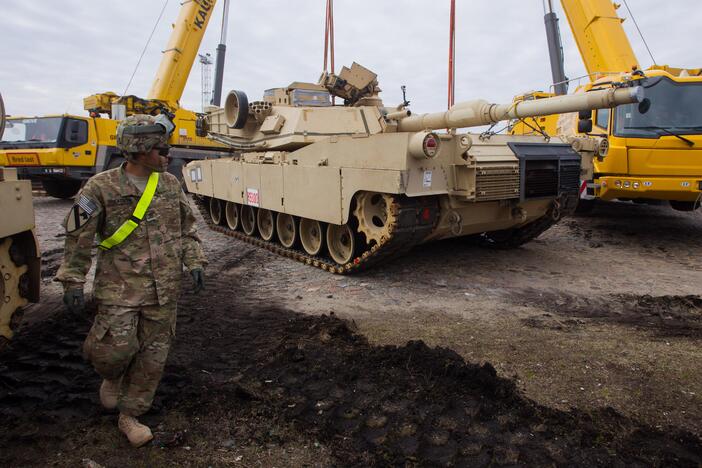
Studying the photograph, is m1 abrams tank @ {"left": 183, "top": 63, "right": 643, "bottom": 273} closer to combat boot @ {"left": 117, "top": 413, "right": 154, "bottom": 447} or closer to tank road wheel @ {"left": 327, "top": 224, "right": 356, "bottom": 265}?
tank road wheel @ {"left": 327, "top": 224, "right": 356, "bottom": 265}

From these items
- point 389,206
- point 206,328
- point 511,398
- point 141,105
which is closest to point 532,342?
point 511,398

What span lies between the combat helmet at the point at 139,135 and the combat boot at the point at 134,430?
1.40m

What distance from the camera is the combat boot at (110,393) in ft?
9.70

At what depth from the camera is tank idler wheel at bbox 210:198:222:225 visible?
33.4 ft

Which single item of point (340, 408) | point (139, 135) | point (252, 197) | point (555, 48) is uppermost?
point (555, 48)

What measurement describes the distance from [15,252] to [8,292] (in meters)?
0.27

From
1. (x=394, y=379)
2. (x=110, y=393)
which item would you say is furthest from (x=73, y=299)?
(x=394, y=379)

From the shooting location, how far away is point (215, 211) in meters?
10.4

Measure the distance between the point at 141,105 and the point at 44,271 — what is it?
28.7 ft

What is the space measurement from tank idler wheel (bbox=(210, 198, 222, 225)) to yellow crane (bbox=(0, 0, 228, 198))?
137 inches

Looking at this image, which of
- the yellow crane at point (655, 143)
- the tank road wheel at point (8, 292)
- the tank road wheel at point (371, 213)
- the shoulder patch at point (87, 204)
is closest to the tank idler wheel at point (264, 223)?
the tank road wheel at point (371, 213)

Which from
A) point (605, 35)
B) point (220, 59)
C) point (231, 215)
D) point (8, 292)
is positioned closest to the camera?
point (8, 292)

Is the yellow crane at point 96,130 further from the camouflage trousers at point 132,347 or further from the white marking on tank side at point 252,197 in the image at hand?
the camouflage trousers at point 132,347

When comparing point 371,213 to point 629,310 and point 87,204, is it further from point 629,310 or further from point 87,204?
point 87,204
